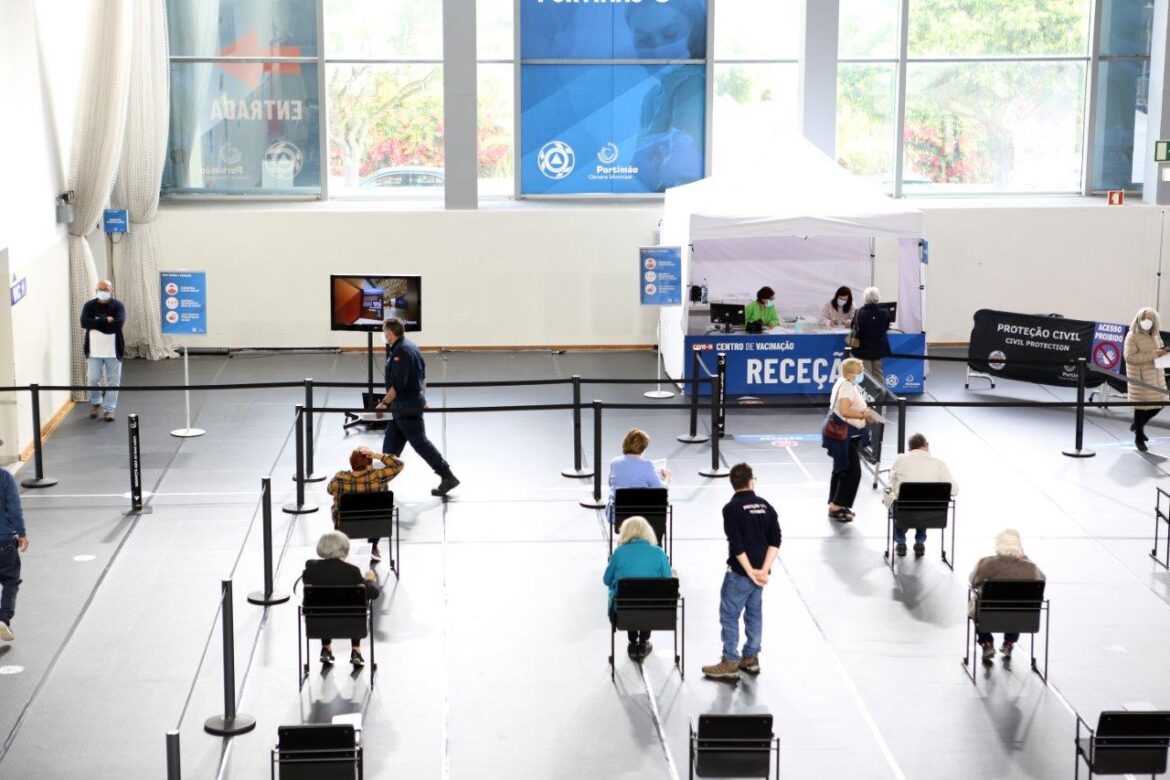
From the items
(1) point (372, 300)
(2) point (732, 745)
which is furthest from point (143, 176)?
(2) point (732, 745)

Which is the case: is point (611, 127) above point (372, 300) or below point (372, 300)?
above

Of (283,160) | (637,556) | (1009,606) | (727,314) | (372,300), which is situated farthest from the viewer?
A: (283,160)

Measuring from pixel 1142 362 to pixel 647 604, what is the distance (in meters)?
9.04

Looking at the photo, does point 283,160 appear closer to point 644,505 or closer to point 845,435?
point 845,435

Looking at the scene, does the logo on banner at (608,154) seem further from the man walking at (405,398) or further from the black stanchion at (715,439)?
the man walking at (405,398)

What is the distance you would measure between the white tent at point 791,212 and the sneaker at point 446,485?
5.43 metres

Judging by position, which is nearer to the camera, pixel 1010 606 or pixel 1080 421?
pixel 1010 606

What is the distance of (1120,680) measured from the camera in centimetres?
1068

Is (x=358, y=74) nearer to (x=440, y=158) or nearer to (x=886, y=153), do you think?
(x=440, y=158)

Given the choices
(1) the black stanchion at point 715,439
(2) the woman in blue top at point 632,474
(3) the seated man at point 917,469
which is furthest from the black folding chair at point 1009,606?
(1) the black stanchion at point 715,439

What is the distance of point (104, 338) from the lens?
18.1m

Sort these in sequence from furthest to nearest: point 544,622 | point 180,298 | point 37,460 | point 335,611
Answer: point 180,298 < point 37,460 < point 544,622 < point 335,611

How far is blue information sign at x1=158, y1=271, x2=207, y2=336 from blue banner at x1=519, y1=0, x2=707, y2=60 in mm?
8023

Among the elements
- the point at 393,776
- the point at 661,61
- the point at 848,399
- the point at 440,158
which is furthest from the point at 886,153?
the point at 393,776
